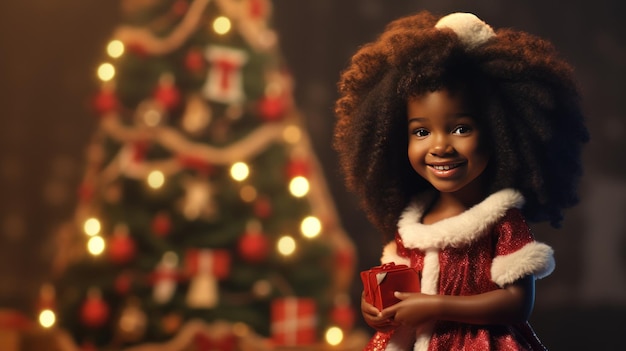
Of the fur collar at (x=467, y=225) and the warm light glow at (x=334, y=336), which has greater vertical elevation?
the warm light glow at (x=334, y=336)

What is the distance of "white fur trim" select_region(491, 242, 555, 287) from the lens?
1.43m

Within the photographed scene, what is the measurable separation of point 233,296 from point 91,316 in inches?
24.0

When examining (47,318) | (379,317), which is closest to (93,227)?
(47,318)

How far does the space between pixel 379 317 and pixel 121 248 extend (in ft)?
6.57

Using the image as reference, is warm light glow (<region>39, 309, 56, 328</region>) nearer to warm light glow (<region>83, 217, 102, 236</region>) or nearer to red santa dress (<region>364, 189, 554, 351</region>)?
warm light glow (<region>83, 217, 102, 236</region>)

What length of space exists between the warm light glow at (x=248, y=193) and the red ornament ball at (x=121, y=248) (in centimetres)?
52

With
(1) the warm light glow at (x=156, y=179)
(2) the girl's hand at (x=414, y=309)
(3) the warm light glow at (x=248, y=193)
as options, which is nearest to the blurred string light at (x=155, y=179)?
(1) the warm light glow at (x=156, y=179)

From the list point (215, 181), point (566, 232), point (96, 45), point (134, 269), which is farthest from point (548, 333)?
point (96, 45)

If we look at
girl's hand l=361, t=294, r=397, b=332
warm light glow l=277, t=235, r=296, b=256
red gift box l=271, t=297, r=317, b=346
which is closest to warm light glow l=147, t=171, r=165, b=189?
warm light glow l=277, t=235, r=296, b=256

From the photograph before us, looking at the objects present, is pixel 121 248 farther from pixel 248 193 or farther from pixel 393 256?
pixel 393 256

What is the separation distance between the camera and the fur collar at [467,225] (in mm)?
1481

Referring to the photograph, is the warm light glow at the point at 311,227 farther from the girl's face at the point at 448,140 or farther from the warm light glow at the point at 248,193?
the girl's face at the point at 448,140

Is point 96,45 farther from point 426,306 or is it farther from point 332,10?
point 426,306

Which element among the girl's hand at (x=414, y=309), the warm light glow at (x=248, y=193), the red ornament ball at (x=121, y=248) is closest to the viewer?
the girl's hand at (x=414, y=309)
